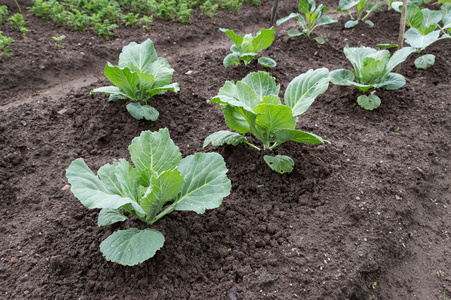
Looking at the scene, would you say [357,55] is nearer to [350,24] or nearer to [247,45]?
[247,45]

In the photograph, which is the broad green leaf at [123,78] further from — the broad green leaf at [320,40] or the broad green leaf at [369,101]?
the broad green leaf at [320,40]

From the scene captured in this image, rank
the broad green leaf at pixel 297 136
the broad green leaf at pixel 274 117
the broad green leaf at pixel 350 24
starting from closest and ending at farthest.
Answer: the broad green leaf at pixel 274 117
the broad green leaf at pixel 297 136
the broad green leaf at pixel 350 24

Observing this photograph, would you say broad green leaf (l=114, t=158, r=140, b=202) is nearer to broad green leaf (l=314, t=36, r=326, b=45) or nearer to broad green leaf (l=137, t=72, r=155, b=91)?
broad green leaf (l=137, t=72, r=155, b=91)

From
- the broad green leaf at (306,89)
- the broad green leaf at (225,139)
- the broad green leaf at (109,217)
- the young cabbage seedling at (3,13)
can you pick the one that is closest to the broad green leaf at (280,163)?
the broad green leaf at (225,139)

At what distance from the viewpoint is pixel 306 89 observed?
258 cm

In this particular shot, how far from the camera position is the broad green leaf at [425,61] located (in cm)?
404

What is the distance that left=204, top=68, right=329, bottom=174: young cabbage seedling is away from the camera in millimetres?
2336

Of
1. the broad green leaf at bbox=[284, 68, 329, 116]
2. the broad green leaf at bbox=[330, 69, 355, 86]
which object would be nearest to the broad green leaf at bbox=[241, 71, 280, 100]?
the broad green leaf at bbox=[284, 68, 329, 116]

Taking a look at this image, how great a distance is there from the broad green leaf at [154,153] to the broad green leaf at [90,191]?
27 cm

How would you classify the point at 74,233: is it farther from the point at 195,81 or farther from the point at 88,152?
the point at 195,81

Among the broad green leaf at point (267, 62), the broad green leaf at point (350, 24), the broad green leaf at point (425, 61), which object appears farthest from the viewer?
the broad green leaf at point (350, 24)

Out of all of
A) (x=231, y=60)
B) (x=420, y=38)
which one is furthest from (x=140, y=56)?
(x=420, y=38)

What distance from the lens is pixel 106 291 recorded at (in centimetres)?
188

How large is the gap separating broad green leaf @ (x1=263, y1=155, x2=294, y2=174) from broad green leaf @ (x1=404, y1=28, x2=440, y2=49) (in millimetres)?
2156
